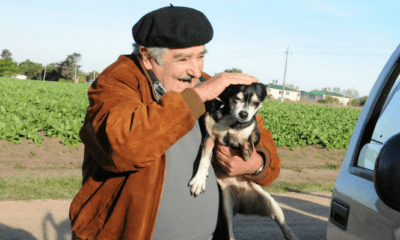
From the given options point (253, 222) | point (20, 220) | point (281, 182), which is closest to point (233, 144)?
point (253, 222)

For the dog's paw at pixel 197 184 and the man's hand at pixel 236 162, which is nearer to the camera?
the dog's paw at pixel 197 184

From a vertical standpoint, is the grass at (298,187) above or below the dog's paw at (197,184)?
below

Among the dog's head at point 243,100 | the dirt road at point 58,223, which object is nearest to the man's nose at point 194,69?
the dog's head at point 243,100

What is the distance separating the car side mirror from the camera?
117 centimetres

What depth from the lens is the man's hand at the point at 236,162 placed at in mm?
2895

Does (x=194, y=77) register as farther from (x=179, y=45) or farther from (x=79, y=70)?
(x=79, y=70)

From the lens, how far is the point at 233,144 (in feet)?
10.5

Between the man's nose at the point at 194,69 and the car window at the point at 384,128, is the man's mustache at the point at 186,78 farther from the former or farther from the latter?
the car window at the point at 384,128

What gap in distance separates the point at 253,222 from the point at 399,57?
4064mm

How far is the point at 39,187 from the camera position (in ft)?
23.4

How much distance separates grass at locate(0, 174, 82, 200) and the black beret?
205 inches

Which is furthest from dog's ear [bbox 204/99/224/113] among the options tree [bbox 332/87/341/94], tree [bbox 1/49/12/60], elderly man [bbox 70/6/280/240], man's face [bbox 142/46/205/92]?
tree [bbox 1/49/12/60]

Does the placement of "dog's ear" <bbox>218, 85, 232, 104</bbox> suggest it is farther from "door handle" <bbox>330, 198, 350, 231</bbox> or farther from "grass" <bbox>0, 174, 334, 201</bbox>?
"grass" <bbox>0, 174, 334, 201</bbox>

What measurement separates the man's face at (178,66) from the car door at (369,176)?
112cm
